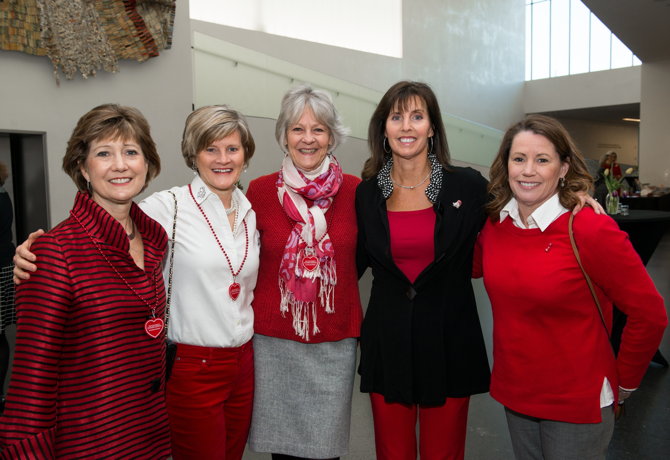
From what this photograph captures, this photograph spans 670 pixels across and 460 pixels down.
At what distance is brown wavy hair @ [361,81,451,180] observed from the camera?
8.04 ft

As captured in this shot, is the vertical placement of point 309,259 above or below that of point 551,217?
below

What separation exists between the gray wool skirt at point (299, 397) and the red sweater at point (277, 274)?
0.07m

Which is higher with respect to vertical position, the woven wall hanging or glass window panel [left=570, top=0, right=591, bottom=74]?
glass window panel [left=570, top=0, right=591, bottom=74]

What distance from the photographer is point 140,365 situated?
1724mm

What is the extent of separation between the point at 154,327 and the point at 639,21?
12267mm

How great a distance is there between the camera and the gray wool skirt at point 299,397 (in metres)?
2.45

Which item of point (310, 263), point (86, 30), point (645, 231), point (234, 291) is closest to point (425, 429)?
point (310, 263)

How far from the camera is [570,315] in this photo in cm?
197

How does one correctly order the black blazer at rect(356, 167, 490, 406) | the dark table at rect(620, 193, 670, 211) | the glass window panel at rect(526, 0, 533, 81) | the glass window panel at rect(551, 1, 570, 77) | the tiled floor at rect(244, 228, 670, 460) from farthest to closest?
1. the glass window panel at rect(526, 0, 533, 81)
2. the glass window panel at rect(551, 1, 570, 77)
3. the dark table at rect(620, 193, 670, 211)
4. the tiled floor at rect(244, 228, 670, 460)
5. the black blazer at rect(356, 167, 490, 406)

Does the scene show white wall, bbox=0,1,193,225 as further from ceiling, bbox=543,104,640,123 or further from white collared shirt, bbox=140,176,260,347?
ceiling, bbox=543,104,640,123

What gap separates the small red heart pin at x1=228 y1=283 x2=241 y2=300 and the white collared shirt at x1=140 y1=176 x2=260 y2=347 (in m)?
0.02

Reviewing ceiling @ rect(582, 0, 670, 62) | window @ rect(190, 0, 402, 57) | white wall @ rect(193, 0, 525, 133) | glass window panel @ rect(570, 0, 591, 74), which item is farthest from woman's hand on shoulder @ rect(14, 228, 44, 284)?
glass window panel @ rect(570, 0, 591, 74)

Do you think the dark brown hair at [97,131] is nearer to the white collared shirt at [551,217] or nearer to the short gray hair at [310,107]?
the short gray hair at [310,107]

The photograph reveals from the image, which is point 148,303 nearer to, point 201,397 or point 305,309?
point 201,397
